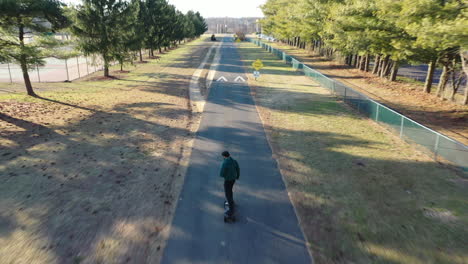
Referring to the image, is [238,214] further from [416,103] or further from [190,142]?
[416,103]

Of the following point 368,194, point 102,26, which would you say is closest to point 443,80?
point 368,194

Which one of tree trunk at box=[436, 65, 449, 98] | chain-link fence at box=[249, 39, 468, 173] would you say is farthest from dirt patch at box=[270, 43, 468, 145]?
chain-link fence at box=[249, 39, 468, 173]

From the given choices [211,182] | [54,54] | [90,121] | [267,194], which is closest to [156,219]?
[211,182]

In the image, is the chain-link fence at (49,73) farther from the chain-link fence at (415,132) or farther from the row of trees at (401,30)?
the row of trees at (401,30)

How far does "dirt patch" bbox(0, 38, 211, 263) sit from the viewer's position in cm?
699

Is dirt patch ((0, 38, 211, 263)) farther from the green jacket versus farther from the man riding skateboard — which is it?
the green jacket

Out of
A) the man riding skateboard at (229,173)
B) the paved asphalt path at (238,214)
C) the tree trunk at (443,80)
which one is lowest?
the paved asphalt path at (238,214)

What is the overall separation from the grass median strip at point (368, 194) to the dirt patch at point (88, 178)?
4.20 m

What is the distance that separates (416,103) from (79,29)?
2952 centimetres

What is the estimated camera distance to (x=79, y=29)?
90.3 ft

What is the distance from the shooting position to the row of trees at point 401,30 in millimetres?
12336

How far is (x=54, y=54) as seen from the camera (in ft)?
61.7

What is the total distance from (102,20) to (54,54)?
1149cm

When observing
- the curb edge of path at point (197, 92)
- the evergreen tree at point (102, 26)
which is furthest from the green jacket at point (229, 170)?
the evergreen tree at point (102, 26)
